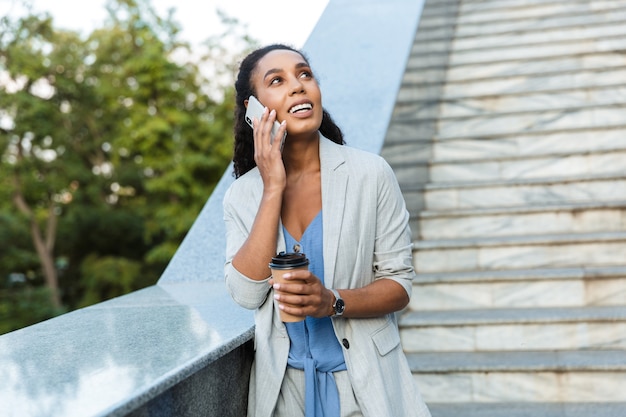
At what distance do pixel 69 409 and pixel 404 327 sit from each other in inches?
110

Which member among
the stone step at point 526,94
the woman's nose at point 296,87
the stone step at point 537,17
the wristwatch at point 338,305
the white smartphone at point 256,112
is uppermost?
the stone step at point 537,17

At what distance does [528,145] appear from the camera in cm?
569

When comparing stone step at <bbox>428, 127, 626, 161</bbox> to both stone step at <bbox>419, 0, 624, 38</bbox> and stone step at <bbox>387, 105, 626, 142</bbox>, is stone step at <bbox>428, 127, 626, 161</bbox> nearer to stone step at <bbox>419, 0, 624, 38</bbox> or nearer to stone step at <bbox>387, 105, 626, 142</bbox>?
stone step at <bbox>387, 105, 626, 142</bbox>

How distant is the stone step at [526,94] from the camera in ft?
19.7

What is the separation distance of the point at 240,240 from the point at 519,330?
234 centimetres

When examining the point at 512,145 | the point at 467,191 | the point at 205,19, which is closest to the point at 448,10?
the point at 512,145

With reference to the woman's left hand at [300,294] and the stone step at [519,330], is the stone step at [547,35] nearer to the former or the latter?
the stone step at [519,330]

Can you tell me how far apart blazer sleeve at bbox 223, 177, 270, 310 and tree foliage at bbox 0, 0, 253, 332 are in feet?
58.2

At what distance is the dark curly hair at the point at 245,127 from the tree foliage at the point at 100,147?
17.5m

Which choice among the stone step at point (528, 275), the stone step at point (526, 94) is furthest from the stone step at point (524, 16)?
the stone step at point (528, 275)

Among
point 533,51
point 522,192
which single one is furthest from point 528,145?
point 533,51

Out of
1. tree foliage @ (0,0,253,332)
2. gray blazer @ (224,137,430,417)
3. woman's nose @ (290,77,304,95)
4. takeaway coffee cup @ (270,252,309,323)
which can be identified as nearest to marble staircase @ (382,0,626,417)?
gray blazer @ (224,137,430,417)

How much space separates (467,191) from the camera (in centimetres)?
524

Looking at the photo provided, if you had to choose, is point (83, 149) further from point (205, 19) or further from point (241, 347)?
point (241, 347)
